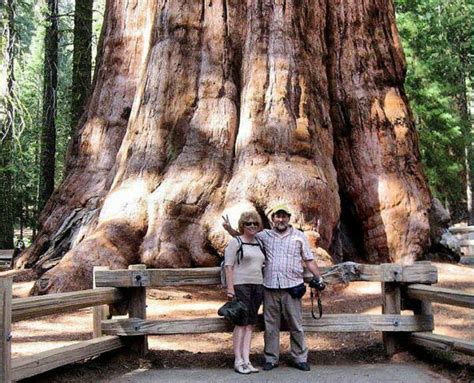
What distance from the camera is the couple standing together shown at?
5945 mm

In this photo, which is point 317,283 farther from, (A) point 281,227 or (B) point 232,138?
(B) point 232,138

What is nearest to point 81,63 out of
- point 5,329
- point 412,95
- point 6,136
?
point 6,136

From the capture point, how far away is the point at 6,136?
706 inches

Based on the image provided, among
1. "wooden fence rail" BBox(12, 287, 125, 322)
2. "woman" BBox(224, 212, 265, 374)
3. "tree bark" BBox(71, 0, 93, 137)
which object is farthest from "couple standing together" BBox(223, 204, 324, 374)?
"tree bark" BBox(71, 0, 93, 137)

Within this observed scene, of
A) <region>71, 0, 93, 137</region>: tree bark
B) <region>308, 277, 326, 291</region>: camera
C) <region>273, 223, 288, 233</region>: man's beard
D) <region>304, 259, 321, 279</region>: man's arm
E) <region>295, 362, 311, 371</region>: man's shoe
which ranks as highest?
<region>71, 0, 93, 137</region>: tree bark

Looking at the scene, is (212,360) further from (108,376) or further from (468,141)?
(468,141)

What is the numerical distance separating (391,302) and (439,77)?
2210 centimetres

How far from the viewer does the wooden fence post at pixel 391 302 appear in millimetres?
6477

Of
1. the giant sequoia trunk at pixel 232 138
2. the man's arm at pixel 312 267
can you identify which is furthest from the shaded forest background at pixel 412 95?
the man's arm at pixel 312 267

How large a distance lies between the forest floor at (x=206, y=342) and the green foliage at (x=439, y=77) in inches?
619

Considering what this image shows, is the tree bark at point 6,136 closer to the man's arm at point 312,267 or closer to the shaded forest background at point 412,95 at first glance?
the shaded forest background at point 412,95

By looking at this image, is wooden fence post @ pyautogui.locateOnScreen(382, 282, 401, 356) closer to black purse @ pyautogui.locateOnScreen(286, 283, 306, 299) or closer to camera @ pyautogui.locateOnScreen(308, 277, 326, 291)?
camera @ pyautogui.locateOnScreen(308, 277, 326, 291)

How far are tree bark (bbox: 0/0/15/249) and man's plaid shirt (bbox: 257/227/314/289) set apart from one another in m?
8.88

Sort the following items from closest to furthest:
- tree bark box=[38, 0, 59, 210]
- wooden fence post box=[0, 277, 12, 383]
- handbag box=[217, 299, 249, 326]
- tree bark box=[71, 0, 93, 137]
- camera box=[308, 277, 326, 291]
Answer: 1. wooden fence post box=[0, 277, 12, 383]
2. handbag box=[217, 299, 249, 326]
3. camera box=[308, 277, 326, 291]
4. tree bark box=[71, 0, 93, 137]
5. tree bark box=[38, 0, 59, 210]
